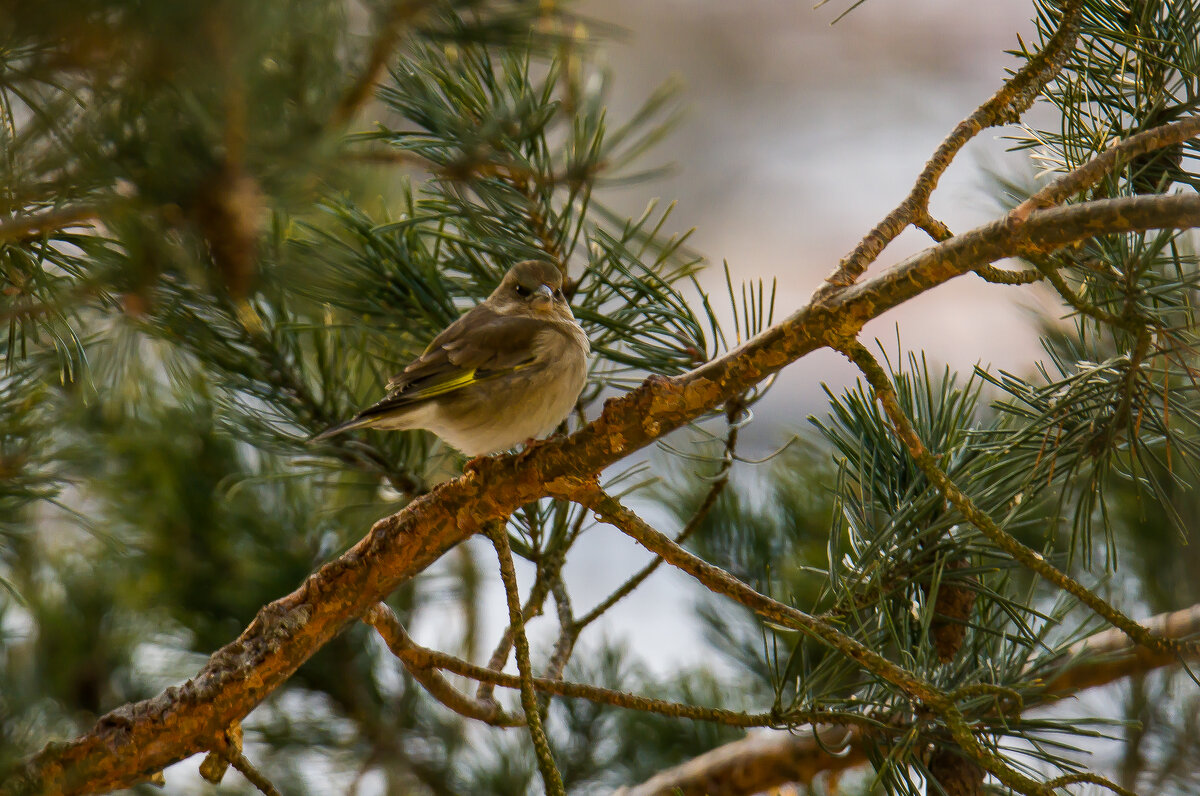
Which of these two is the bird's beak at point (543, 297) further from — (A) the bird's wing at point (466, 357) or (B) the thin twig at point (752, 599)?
(B) the thin twig at point (752, 599)

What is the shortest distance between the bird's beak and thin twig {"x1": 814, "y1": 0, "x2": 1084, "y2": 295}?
2.37 feet

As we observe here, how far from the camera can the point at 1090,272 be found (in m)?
1.01

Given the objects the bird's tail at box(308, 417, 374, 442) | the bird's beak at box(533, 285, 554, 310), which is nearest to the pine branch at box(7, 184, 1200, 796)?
the bird's tail at box(308, 417, 374, 442)

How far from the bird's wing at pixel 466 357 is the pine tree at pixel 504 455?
0.05 metres

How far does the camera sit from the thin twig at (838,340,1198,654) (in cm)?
80

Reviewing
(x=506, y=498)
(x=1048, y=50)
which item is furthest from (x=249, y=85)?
(x=1048, y=50)

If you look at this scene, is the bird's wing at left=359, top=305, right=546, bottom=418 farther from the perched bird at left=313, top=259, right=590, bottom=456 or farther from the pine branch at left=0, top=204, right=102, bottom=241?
the pine branch at left=0, top=204, right=102, bottom=241

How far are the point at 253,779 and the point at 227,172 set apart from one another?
2.00 ft

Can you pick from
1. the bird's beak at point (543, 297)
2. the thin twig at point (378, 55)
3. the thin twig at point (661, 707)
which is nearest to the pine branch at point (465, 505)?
the thin twig at point (661, 707)

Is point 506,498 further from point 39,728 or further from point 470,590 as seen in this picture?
point 470,590

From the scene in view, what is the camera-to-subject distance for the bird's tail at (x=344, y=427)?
133 cm

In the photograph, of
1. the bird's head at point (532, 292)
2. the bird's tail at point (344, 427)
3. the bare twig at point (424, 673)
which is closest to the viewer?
the bare twig at point (424, 673)

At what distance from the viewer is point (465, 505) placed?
3.38 feet

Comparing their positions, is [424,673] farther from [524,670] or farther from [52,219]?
[52,219]
